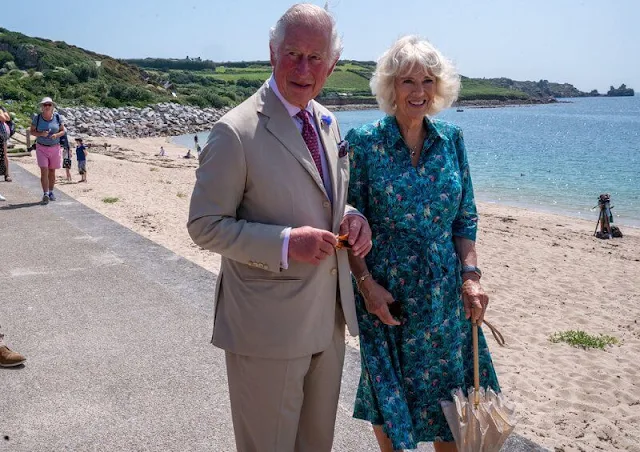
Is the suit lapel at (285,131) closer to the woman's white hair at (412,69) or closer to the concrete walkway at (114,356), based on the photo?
the woman's white hair at (412,69)

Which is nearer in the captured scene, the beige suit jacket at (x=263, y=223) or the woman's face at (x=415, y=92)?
the beige suit jacket at (x=263, y=223)

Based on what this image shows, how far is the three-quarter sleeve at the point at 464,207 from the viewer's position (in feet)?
8.93

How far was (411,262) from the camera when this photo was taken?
259 cm

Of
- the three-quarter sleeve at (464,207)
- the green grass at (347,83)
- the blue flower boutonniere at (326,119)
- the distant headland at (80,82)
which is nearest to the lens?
the blue flower boutonniere at (326,119)

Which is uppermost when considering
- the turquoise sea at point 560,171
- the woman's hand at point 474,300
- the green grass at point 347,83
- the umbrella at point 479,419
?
the green grass at point 347,83

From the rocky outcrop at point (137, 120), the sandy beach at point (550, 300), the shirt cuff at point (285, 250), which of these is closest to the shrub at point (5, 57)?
the rocky outcrop at point (137, 120)

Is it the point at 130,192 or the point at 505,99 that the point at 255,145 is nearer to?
the point at 130,192

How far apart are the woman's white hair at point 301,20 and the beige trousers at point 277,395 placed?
110 centimetres

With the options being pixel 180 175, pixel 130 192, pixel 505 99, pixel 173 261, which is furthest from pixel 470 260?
pixel 505 99

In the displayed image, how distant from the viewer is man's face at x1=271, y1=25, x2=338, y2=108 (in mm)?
2102

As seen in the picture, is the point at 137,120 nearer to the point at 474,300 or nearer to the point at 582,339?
the point at 582,339

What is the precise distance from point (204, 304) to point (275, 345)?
3.07 meters

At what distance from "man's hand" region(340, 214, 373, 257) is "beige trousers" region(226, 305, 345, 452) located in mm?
394

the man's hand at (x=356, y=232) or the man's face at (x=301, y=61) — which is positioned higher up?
the man's face at (x=301, y=61)
